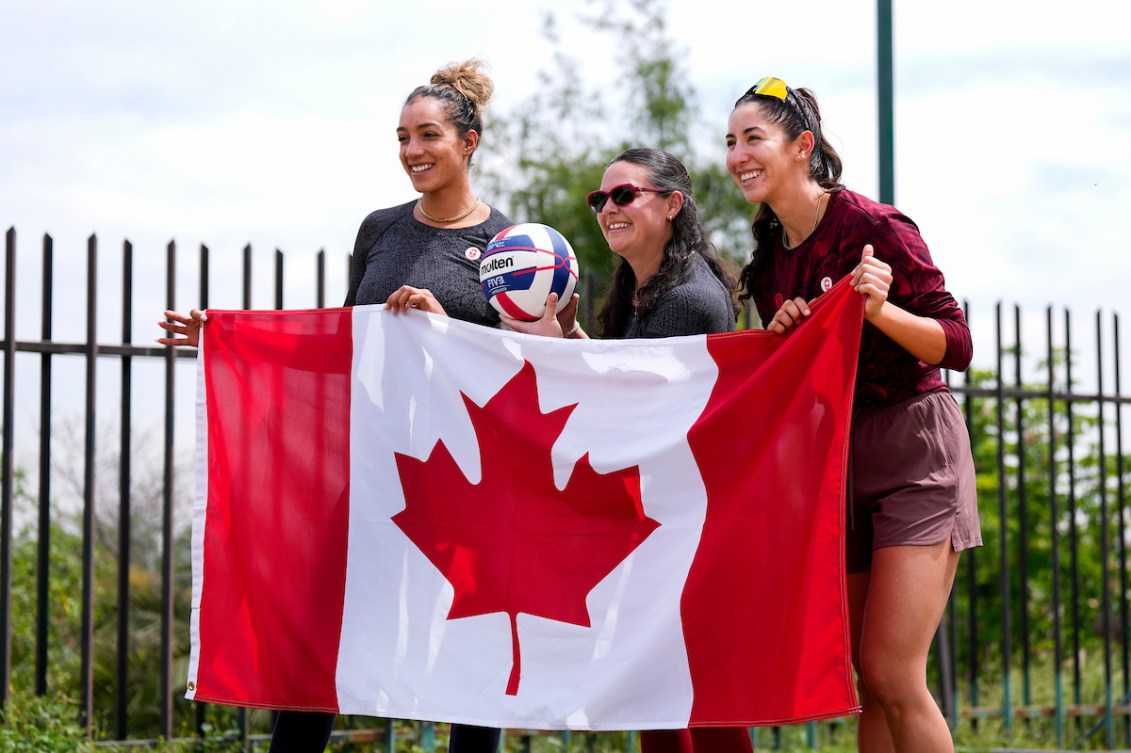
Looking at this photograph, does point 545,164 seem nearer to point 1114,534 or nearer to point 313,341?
point 1114,534

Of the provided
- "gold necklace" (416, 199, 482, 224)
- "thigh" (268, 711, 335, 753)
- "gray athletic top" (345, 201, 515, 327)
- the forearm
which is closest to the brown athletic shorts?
the forearm

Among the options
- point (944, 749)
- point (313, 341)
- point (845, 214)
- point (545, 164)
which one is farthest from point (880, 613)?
point (545, 164)

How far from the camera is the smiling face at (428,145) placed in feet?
13.6

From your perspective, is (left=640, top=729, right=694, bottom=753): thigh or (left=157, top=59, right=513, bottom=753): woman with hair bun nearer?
(left=640, top=729, right=694, bottom=753): thigh

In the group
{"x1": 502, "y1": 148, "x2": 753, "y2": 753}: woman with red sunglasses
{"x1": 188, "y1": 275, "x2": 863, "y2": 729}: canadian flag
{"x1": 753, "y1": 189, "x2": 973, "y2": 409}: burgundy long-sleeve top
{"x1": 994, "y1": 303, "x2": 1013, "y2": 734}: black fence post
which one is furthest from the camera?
{"x1": 994, "y1": 303, "x2": 1013, "y2": 734}: black fence post

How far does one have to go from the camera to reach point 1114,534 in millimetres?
10969

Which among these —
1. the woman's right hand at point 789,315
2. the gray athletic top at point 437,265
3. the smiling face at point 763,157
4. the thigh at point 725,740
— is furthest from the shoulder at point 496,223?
the thigh at point 725,740

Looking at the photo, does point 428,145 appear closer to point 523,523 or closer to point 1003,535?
point 523,523

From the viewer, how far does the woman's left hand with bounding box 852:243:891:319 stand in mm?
3340

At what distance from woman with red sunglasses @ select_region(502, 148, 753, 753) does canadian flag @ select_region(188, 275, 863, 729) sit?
107mm

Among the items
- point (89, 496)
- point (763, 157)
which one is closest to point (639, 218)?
point (763, 157)

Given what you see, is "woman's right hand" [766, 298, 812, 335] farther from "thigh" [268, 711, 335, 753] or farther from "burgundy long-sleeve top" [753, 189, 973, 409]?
"thigh" [268, 711, 335, 753]

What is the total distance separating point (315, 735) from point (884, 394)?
2.16 m

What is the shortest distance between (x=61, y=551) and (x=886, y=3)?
665cm
